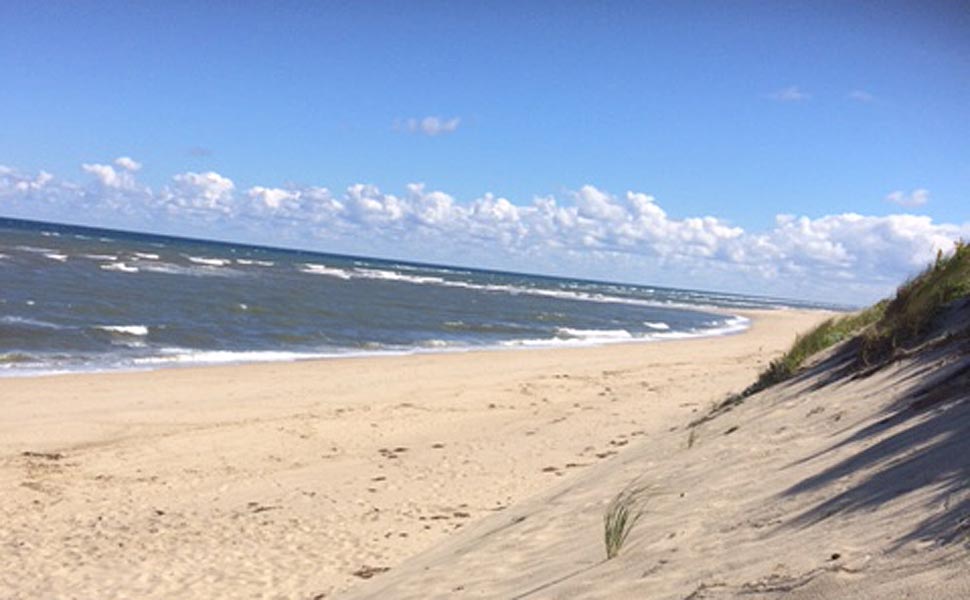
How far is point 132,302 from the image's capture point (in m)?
24.9

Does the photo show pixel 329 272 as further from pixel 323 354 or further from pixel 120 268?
pixel 323 354

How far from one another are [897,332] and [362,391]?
9.12 meters

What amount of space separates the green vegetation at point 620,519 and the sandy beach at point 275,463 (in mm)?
1845

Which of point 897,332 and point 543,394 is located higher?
point 897,332

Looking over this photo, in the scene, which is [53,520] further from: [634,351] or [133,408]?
[634,351]

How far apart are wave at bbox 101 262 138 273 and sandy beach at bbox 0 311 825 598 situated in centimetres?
2528

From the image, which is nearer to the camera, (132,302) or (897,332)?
(897,332)

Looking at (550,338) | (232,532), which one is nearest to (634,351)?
(550,338)

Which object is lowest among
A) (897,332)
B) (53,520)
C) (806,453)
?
(53,520)

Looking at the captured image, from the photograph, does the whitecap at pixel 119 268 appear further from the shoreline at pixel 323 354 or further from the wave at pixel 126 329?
the shoreline at pixel 323 354

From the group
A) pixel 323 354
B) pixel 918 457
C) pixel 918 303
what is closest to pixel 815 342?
pixel 918 303

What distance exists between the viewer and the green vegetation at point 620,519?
4211 millimetres

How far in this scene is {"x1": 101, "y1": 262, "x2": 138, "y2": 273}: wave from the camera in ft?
127

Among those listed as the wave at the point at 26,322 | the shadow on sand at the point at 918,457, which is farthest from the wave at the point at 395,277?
the shadow on sand at the point at 918,457
